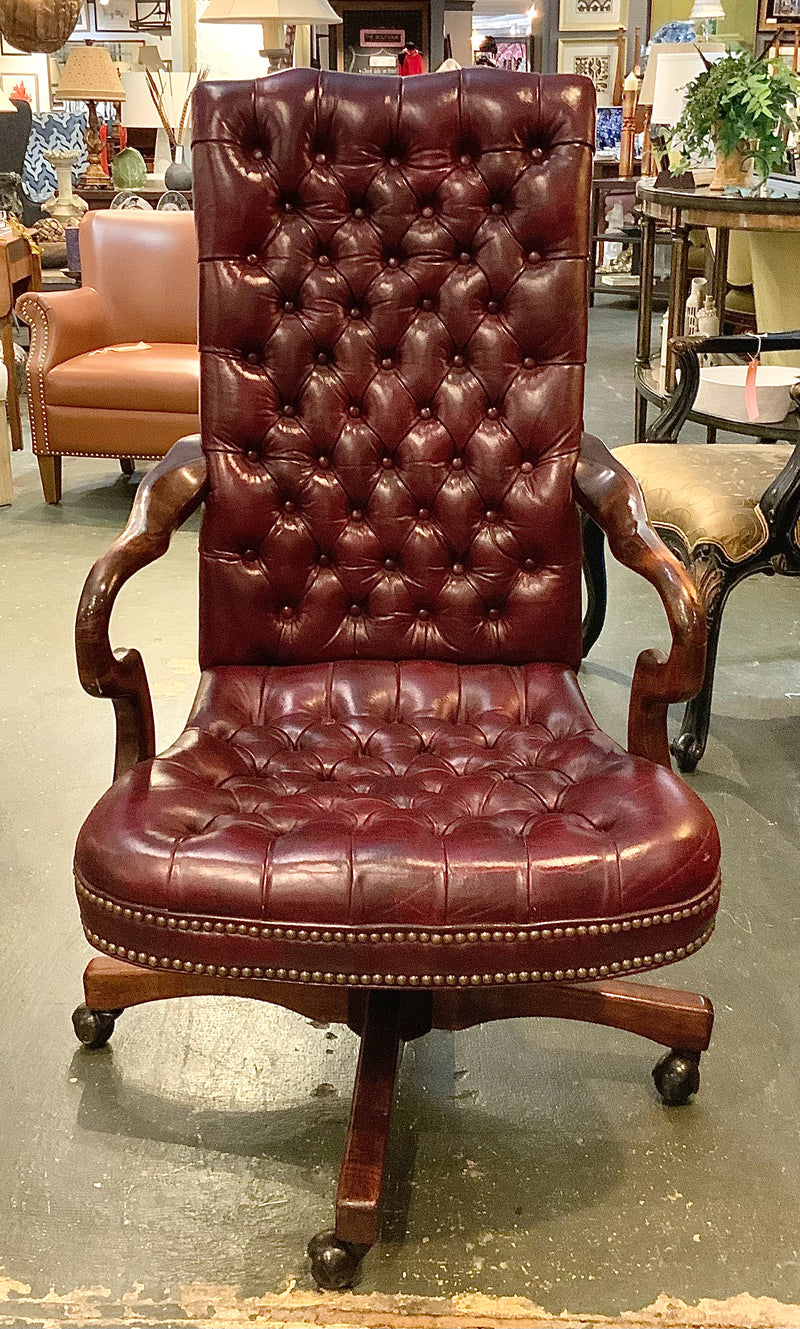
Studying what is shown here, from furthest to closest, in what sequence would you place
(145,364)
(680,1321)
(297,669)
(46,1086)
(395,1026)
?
1. (145,364)
2. (297,669)
3. (46,1086)
4. (395,1026)
5. (680,1321)

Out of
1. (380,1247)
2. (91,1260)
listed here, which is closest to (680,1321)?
(380,1247)

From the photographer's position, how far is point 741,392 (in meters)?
2.94

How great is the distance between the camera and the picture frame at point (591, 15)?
31.8 ft

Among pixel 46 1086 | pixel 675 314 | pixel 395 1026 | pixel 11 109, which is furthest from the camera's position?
pixel 11 109

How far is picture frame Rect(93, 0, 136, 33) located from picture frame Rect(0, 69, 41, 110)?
2.61m

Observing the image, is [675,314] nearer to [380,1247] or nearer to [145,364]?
[145,364]

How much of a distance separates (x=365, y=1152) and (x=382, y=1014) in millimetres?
165

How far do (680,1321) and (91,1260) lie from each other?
59 cm

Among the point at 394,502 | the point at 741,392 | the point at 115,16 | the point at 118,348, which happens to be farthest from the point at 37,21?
the point at 115,16

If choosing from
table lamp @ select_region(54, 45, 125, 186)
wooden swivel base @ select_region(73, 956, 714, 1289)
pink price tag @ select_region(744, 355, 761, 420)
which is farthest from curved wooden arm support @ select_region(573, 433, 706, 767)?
table lamp @ select_region(54, 45, 125, 186)

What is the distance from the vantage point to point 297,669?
182 centimetres

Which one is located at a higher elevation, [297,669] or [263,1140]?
[297,669]

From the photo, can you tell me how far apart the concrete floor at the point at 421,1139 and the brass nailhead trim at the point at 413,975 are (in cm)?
33

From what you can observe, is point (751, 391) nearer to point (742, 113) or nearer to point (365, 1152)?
point (742, 113)
